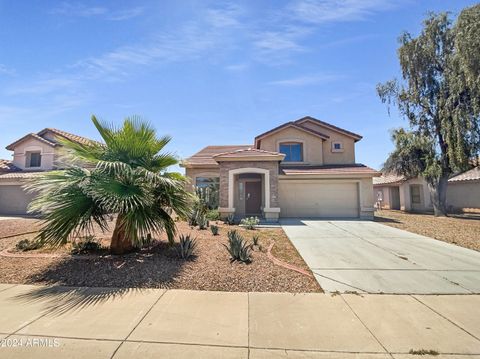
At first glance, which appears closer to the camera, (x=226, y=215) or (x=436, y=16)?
(x=226, y=215)

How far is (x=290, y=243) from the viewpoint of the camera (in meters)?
8.85

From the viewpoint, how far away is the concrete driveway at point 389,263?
5.06 meters

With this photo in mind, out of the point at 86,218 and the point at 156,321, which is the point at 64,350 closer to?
the point at 156,321

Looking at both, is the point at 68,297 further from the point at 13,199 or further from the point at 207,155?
the point at 13,199

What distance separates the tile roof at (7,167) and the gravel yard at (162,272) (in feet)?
65.5

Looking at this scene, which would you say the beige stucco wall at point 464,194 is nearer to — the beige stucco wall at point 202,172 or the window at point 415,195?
the window at point 415,195

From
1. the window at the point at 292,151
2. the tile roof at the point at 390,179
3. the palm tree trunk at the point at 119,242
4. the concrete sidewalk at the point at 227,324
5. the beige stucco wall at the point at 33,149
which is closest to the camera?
the concrete sidewalk at the point at 227,324

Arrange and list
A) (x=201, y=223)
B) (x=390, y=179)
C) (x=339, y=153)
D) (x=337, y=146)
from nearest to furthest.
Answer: (x=201, y=223) → (x=339, y=153) → (x=337, y=146) → (x=390, y=179)

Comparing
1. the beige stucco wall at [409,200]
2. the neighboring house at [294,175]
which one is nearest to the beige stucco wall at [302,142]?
the neighboring house at [294,175]

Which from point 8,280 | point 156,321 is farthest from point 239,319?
point 8,280

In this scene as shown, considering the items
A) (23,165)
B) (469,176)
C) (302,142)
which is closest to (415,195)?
(469,176)

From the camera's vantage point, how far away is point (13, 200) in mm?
20000

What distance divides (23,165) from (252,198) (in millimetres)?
20134

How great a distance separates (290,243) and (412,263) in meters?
3.57
